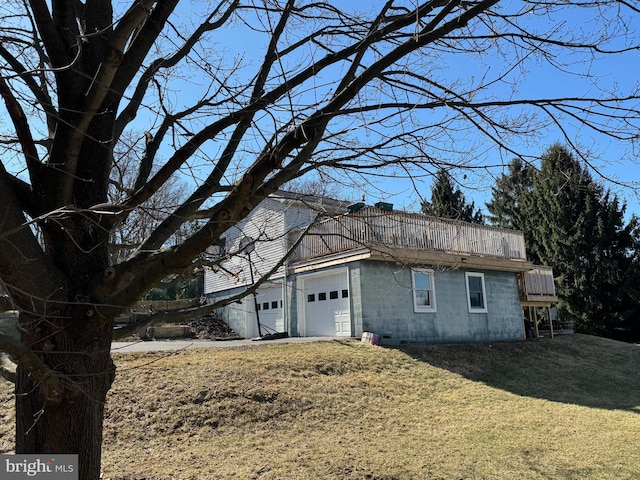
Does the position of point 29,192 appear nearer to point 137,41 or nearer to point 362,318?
point 137,41

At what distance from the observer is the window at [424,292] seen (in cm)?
1546

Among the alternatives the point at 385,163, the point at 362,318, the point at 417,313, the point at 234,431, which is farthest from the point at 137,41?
the point at 417,313

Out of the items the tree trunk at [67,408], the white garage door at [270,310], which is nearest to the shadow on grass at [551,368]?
the white garage door at [270,310]

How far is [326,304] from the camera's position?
632 inches

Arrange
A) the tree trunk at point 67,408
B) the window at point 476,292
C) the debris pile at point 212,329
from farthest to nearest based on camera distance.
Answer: the debris pile at point 212,329 < the window at point 476,292 < the tree trunk at point 67,408

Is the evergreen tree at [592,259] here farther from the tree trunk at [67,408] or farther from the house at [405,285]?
the tree trunk at [67,408]

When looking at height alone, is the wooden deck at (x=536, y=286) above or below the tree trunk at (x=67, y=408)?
above

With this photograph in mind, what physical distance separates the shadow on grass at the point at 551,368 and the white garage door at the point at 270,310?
6.26 metres

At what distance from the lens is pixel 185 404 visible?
8.60 m

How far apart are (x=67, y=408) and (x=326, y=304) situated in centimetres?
1333

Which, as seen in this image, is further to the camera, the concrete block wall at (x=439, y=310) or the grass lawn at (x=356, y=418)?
the concrete block wall at (x=439, y=310)

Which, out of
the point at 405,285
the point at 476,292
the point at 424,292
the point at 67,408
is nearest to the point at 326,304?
the point at 405,285

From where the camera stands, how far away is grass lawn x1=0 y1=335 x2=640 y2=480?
21.3 ft

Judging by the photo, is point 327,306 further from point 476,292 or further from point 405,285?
point 476,292
